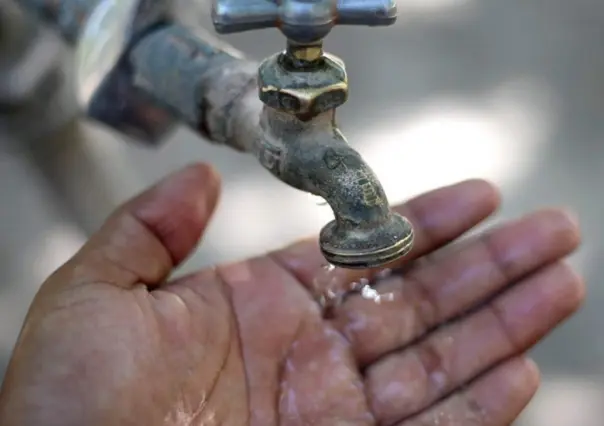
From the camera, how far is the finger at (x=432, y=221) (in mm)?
709

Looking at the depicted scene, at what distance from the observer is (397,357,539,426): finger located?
65 centimetres

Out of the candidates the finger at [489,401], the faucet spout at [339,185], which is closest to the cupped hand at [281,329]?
the finger at [489,401]

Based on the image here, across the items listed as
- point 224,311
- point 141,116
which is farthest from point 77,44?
point 224,311

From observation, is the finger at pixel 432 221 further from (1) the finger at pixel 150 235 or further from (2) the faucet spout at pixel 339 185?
(2) the faucet spout at pixel 339 185

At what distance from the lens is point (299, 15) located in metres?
0.45

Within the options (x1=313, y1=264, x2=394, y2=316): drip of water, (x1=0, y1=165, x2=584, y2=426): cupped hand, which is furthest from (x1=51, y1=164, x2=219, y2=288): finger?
(x1=313, y1=264, x2=394, y2=316): drip of water

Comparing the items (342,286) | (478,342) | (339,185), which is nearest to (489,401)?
(478,342)

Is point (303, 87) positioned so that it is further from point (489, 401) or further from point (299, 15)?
point (489, 401)

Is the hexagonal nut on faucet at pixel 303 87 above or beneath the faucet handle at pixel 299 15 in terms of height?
beneath

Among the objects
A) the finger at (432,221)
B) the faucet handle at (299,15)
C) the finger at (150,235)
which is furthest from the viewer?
the finger at (432,221)

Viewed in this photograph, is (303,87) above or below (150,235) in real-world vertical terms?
above

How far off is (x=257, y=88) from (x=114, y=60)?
17 cm

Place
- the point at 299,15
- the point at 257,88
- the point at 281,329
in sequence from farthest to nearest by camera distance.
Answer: the point at 281,329, the point at 257,88, the point at 299,15

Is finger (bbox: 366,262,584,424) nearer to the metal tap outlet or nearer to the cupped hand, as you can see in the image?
the cupped hand
